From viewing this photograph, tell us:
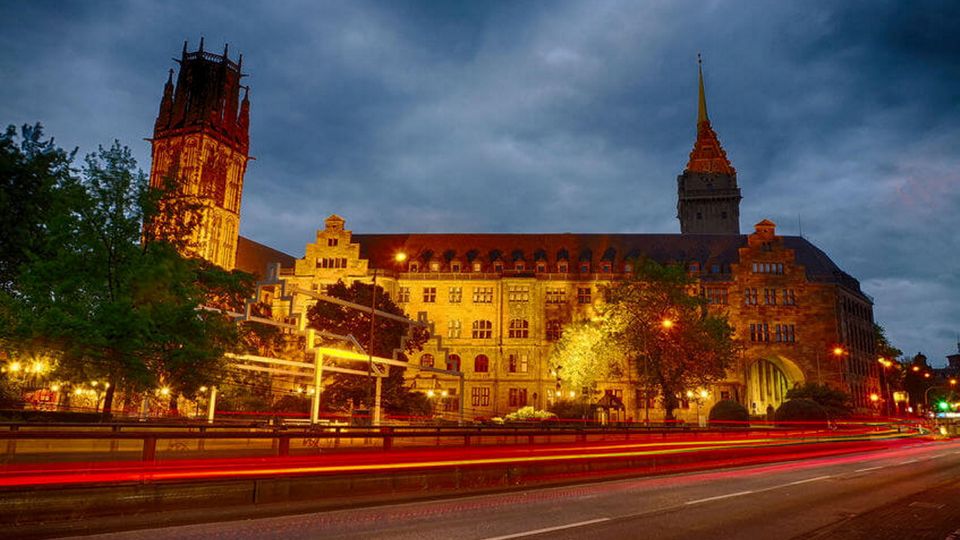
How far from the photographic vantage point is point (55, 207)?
880 inches

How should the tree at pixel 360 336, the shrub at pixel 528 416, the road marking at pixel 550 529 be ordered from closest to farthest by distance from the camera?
1. the road marking at pixel 550 529
2. the shrub at pixel 528 416
3. the tree at pixel 360 336

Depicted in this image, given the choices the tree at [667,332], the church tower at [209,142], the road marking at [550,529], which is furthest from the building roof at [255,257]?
the road marking at [550,529]

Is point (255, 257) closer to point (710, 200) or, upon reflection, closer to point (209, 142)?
point (209, 142)

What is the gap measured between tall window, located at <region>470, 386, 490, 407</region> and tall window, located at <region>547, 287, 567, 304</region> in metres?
11.9

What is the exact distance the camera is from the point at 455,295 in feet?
225

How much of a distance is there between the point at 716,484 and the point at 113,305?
19.4m

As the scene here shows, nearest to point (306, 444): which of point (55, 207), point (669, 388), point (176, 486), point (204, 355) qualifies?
point (204, 355)

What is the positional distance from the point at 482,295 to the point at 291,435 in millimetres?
54831

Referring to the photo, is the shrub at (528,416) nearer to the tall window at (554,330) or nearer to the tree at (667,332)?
the tree at (667,332)

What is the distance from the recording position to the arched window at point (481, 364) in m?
66.2

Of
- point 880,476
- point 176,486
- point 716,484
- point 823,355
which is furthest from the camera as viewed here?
point 823,355

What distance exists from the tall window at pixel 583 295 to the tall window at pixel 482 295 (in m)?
9.73

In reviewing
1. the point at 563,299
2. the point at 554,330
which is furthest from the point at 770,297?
the point at 554,330

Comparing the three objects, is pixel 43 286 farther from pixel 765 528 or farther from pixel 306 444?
pixel 765 528
